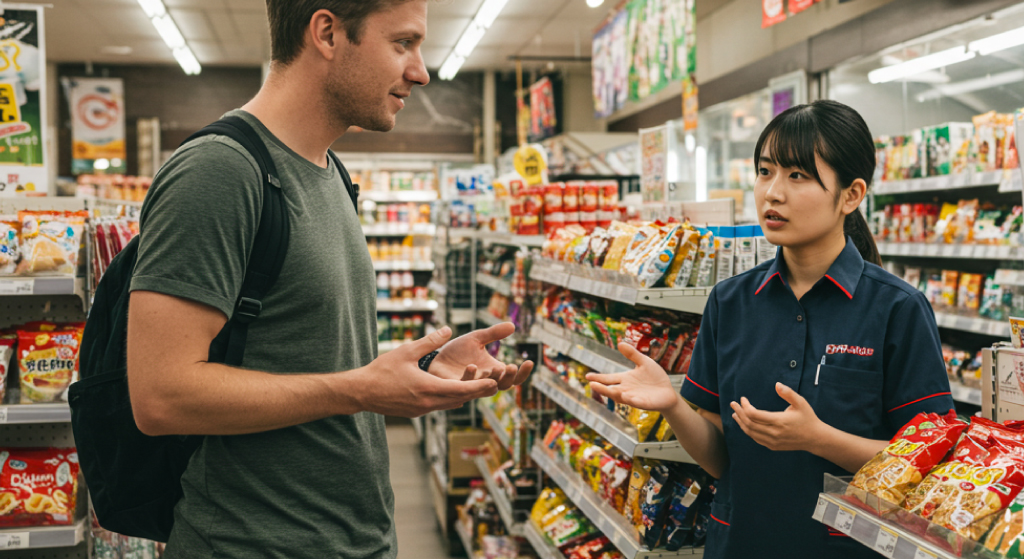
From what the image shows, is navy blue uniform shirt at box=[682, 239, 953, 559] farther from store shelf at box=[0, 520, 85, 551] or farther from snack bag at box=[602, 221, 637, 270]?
store shelf at box=[0, 520, 85, 551]

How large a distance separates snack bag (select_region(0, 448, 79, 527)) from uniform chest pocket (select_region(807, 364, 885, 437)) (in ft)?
8.65

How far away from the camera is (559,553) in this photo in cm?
291

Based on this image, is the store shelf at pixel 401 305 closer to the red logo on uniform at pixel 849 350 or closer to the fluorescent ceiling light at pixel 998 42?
the fluorescent ceiling light at pixel 998 42

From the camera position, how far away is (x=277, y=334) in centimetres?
123

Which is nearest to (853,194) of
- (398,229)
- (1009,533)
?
(1009,533)

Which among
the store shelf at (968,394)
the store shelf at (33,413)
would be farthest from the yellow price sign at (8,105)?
the store shelf at (968,394)

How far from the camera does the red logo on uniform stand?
1.50 m

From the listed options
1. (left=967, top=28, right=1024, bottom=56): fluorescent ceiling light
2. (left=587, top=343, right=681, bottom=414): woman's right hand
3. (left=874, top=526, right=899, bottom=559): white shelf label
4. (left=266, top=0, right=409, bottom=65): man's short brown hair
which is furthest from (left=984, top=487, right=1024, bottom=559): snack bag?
(left=967, top=28, right=1024, bottom=56): fluorescent ceiling light

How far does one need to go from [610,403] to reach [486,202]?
269cm

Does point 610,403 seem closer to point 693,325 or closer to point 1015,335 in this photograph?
point 693,325

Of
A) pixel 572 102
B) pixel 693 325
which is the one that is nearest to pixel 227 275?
pixel 693 325

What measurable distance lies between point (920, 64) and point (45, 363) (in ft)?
17.9

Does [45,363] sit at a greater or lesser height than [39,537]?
greater

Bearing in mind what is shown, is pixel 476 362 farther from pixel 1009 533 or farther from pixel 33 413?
pixel 33 413
